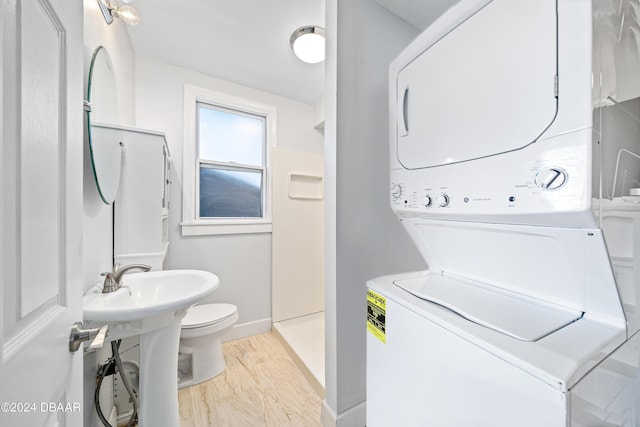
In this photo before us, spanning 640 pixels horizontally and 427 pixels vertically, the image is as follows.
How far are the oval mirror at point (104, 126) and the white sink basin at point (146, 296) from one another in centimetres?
48

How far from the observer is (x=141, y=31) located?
5.82 ft

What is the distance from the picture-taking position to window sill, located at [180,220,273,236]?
2.21 m

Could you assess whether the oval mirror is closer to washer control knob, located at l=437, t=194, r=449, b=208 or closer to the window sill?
the window sill

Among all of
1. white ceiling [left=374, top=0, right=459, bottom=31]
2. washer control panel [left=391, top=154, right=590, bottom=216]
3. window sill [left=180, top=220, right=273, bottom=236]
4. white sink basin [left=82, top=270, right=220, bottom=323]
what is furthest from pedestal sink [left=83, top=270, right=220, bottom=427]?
white ceiling [left=374, top=0, right=459, bottom=31]

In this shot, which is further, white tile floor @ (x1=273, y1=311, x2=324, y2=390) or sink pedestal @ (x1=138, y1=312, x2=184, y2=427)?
white tile floor @ (x1=273, y1=311, x2=324, y2=390)

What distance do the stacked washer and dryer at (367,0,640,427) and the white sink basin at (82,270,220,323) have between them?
0.86m

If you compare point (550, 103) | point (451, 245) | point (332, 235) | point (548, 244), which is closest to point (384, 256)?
point (332, 235)

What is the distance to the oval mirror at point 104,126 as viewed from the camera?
1138 millimetres

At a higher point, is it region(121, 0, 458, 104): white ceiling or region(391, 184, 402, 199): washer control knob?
region(121, 0, 458, 104): white ceiling

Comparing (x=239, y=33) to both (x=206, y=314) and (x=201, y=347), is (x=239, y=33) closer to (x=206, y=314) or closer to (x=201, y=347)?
(x=206, y=314)

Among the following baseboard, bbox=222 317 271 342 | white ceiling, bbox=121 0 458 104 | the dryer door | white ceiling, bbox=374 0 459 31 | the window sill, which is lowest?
baseboard, bbox=222 317 271 342

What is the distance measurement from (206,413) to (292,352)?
75 centimetres

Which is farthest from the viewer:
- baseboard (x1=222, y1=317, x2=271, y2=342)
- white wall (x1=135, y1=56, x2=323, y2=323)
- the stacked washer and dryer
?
baseboard (x1=222, y1=317, x2=271, y2=342)

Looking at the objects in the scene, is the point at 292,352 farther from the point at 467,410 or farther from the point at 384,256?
the point at 467,410
